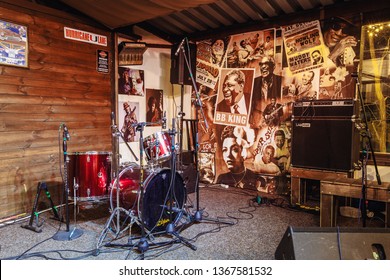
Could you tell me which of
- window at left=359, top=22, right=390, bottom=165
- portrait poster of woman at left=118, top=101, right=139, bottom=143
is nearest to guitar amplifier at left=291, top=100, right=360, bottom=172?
window at left=359, top=22, right=390, bottom=165

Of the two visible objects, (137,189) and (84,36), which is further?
(84,36)

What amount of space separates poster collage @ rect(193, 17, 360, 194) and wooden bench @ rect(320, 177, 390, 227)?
137 centimetres

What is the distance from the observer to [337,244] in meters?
1.74

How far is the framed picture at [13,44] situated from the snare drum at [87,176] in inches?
53.0

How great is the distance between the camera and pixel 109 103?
15.2ft

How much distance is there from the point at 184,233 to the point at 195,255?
1.64ft

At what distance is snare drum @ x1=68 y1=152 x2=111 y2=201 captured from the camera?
317cm

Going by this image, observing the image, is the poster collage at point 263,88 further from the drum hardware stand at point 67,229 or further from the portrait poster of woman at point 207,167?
the drum hardware stand at point 67,229

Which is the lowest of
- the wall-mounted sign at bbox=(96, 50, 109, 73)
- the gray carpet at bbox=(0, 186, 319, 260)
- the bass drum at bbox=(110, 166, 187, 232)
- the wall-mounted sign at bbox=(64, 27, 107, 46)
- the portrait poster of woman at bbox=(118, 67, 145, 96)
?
the gray carpet at bbox=(0, 186, 319, 260)

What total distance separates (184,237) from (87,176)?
1.17 m

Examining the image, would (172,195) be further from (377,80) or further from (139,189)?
(377,80)

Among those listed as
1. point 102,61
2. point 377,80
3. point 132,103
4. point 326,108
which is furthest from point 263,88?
point 102,61

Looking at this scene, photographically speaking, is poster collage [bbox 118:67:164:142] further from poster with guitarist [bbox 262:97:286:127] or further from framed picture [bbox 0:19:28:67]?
poster with guitarist [bbox 262:97:286:127]
